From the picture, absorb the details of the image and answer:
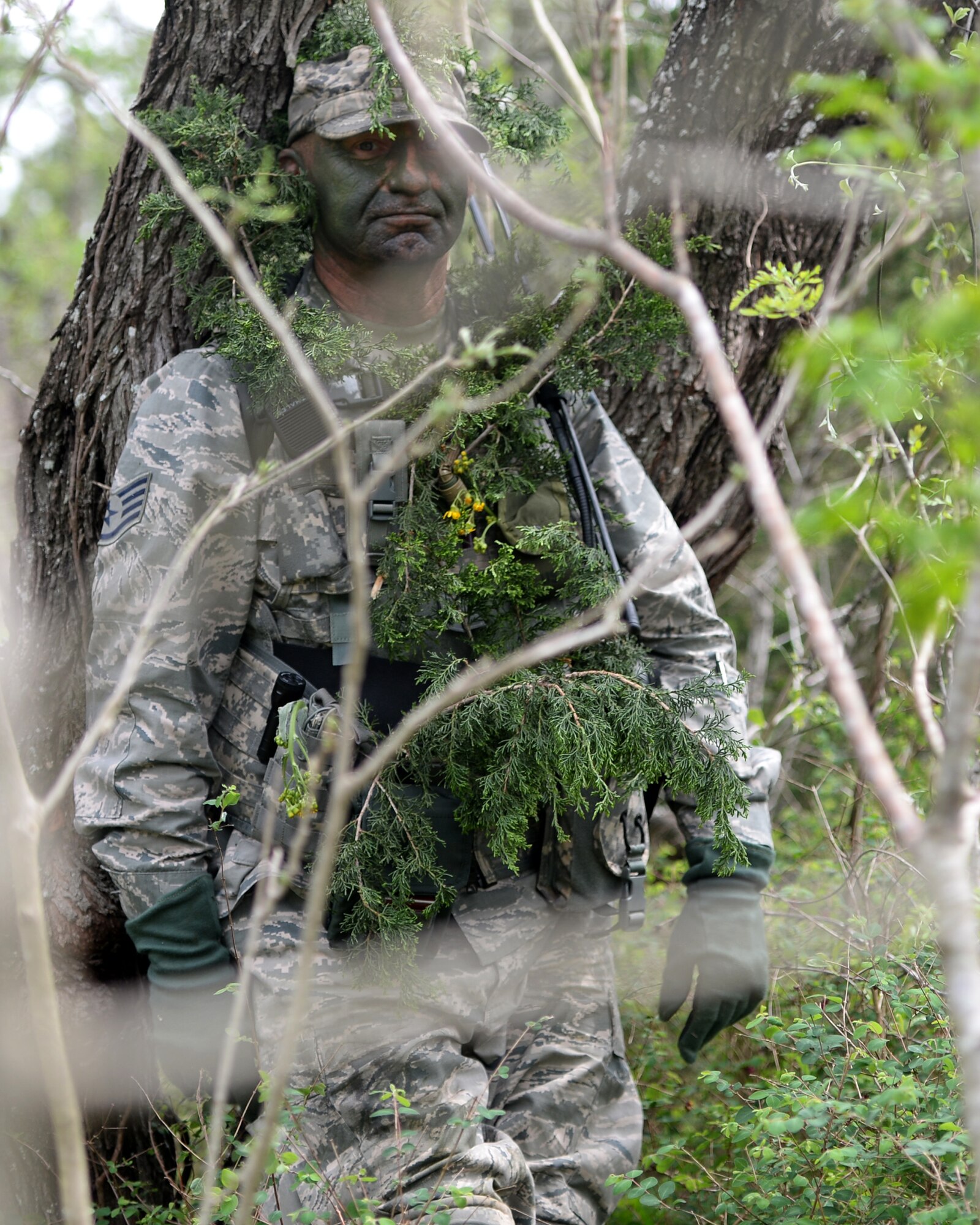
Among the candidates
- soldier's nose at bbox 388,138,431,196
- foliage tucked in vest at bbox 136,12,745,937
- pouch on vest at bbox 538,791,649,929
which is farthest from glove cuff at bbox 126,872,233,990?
soldier's nose at bbox 388,138,431,196

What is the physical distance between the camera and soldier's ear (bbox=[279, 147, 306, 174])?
9.05 ft

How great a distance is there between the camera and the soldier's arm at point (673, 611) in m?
2.73

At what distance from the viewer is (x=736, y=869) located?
104 inches

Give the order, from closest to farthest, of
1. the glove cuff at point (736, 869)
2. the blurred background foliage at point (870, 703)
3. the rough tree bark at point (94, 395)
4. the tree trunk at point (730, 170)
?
the blurred background foliage at point (870, 703)
the glove cuff at point (736, 869)
the rough tree bark at point (94, 395)
the tree trunk at point (730, 170)

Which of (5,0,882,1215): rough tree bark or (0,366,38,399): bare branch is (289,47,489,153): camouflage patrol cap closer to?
(5,0,882,1215): rough tree bark

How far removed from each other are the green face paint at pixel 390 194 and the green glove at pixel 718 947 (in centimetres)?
156

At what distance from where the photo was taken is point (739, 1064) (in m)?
2.94

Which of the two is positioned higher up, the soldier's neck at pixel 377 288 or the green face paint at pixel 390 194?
the green face paint at pixel 390 194

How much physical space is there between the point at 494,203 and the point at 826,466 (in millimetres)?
3171

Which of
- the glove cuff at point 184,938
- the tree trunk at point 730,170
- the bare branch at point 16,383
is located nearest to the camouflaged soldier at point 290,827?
the glove cuff at point 184,938

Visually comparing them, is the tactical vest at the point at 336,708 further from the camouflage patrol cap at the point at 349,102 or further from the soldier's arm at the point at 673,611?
the camouflage patrol cap at the point at 349,102

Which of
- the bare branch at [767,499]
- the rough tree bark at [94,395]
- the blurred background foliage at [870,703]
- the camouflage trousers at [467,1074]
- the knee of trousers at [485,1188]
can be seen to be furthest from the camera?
the rough tree bark at [94,395]

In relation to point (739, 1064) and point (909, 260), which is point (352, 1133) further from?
point (909, 260)

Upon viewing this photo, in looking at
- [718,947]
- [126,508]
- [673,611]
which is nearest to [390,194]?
[126,508]
